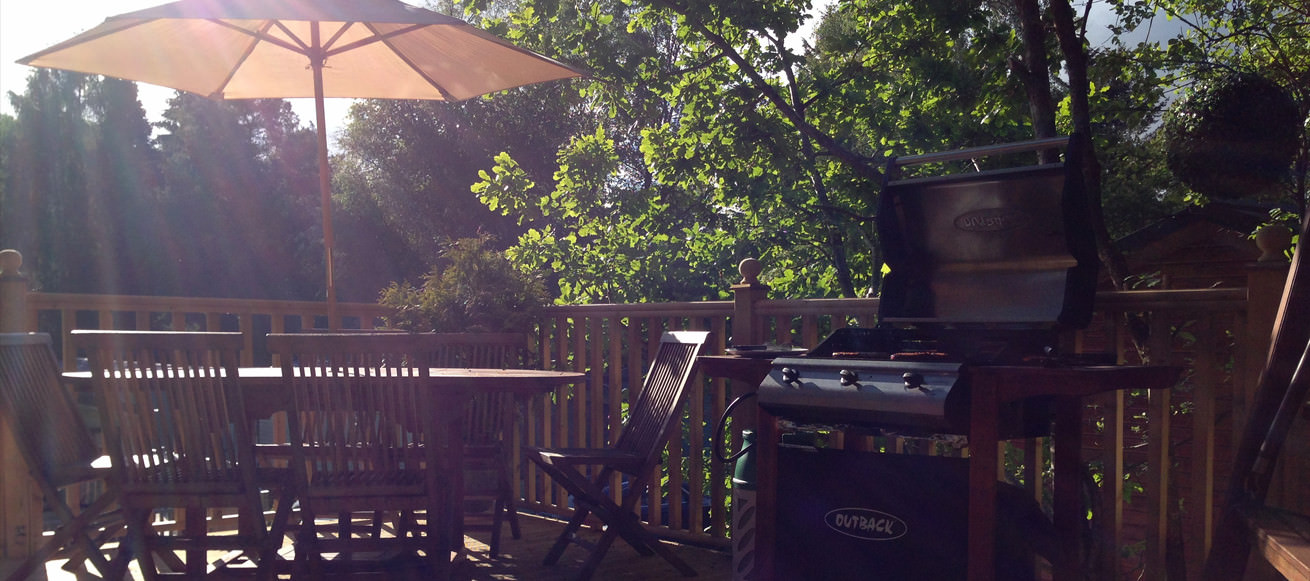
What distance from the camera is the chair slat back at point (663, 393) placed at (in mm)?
3615

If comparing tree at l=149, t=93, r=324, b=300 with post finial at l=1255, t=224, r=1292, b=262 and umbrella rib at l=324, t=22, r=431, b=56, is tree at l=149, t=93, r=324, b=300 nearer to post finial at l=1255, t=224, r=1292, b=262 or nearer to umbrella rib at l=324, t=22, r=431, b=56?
umbrella rib at l=324, t=22, r=431, b=56

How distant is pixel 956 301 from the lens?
2.70 metres

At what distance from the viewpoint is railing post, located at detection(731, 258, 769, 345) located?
12.7ft

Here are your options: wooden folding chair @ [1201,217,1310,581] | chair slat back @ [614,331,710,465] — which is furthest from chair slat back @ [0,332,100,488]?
wooden folding chair @ [1201,217,1310,581]

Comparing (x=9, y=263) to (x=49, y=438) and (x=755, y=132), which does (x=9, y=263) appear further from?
(x=755, y=132)

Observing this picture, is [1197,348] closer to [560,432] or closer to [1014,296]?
[1014,296]

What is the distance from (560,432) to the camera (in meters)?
4.95

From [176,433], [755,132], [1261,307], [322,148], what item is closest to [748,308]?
[1261,307]

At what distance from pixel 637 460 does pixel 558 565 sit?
0.77m

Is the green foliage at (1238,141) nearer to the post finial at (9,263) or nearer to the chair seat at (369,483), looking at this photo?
the chair seat at (369,483)

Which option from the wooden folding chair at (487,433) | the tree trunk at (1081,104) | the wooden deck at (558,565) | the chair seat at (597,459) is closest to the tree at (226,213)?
the wooden folding chair at (487,433)

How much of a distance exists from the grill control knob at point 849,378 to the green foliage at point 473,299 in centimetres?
291

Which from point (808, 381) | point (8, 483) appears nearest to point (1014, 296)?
point (808, 381)

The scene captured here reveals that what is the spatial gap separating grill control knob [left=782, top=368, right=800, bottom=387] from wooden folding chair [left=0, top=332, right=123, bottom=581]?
221 centimetres
